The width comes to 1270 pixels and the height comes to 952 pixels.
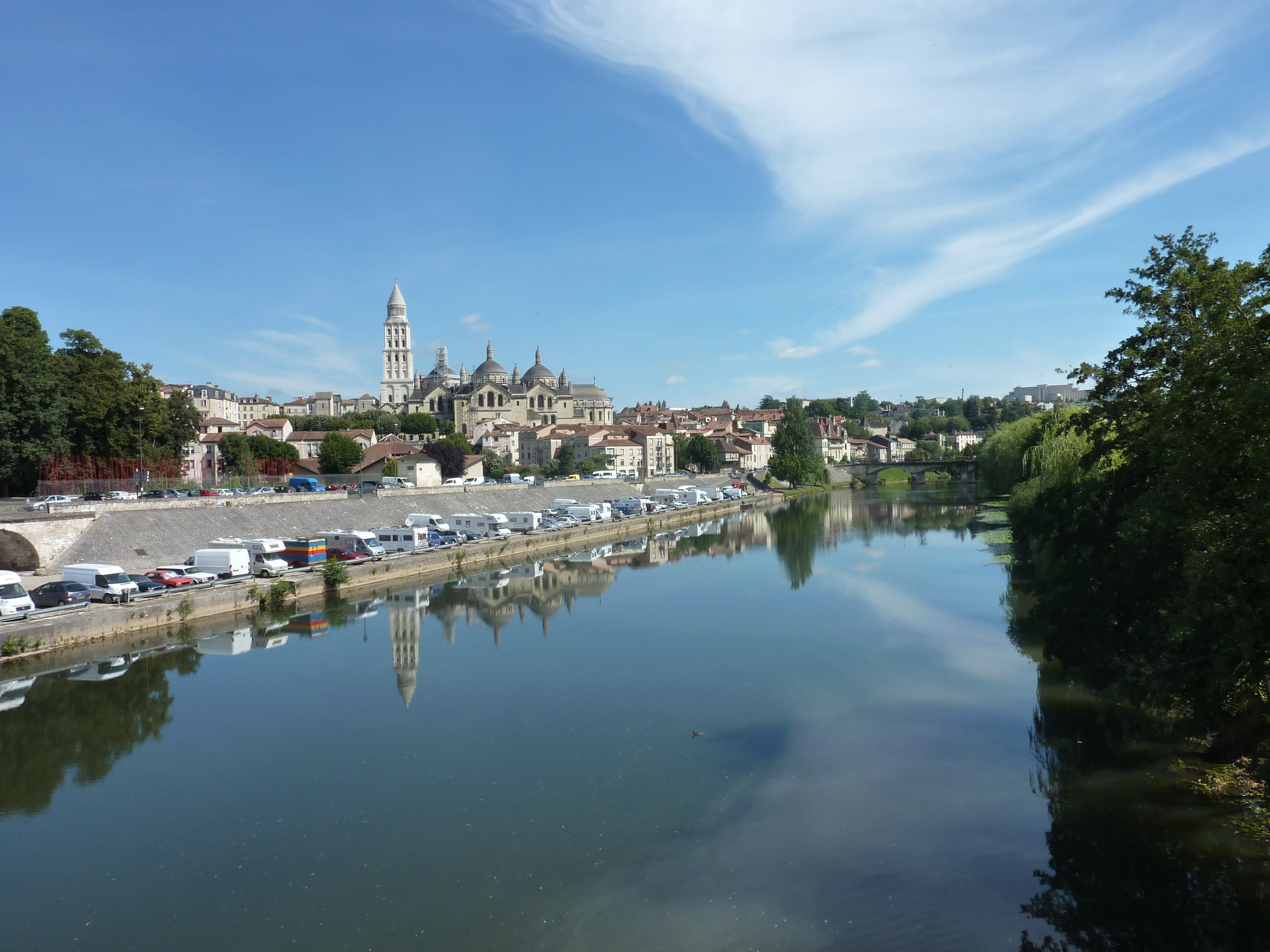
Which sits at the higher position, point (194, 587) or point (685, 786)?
point (194, 587)

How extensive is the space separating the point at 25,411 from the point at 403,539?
13446 mm

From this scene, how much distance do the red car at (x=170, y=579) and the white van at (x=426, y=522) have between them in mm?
11547

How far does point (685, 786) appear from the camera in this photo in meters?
10.1

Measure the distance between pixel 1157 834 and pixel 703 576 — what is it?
805 inches

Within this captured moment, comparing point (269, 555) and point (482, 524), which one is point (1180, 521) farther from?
Answer: point (482, 524)

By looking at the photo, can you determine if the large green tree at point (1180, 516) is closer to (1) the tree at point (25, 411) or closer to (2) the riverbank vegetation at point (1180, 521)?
(2) the riverbank vegetation at point (1180, 521)

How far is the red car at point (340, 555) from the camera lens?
2636 cm

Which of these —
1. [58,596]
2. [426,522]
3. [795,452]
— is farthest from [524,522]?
[795,452]

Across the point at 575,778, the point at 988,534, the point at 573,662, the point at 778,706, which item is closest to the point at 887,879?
the point at 575,778

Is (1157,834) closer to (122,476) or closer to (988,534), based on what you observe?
(988,534)

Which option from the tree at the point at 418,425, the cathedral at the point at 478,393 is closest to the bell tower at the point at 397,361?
the cathedral at the point at 478,393

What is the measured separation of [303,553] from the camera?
81.5 feet

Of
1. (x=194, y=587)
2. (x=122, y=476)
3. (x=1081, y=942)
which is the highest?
(x=122, y=476)

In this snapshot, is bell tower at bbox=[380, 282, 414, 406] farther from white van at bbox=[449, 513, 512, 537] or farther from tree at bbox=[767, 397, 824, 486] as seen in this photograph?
white van at bbox=[449, 513, 512, 537]
